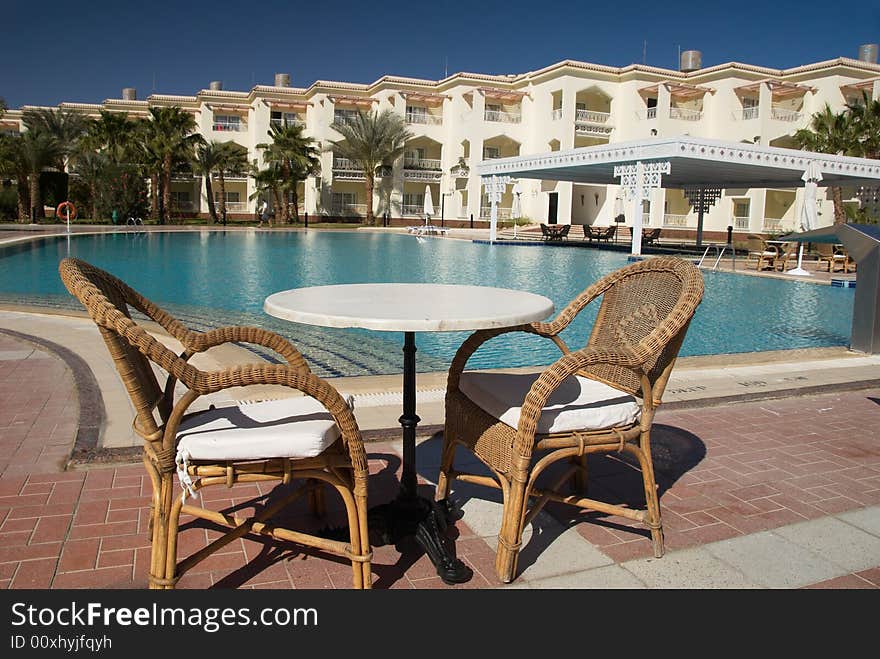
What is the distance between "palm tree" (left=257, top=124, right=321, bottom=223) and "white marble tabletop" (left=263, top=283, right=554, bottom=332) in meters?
35.4

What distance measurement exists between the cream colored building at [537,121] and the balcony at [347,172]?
6 centimetres

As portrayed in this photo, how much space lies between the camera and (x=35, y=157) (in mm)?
32562

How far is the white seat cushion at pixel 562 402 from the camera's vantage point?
246 centimetres

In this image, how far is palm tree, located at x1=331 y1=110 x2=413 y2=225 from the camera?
123 ft

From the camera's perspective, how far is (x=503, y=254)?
21.6m

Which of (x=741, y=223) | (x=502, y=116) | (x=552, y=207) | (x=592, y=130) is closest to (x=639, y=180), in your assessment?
(x=552, y=207)

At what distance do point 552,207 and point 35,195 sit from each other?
2563 cm

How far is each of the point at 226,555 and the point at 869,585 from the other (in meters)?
2.17

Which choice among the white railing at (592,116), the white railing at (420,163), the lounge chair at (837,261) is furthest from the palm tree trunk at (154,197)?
the lounge chair at (837,261)

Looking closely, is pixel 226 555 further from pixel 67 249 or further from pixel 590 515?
pixel 67 249

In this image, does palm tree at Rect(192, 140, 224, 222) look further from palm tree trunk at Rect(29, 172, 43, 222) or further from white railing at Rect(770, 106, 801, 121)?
white railing at Rect(770, 106, 801, 121)

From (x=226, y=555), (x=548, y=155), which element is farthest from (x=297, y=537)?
(x=548, y=155)

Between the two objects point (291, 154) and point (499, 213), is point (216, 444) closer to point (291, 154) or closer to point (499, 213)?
point (291, 154)

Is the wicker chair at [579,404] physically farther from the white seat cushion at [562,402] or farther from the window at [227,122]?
the window at [227,122]
